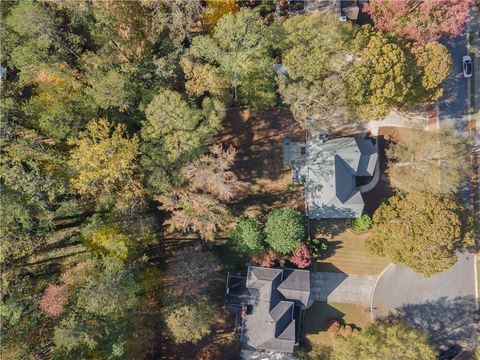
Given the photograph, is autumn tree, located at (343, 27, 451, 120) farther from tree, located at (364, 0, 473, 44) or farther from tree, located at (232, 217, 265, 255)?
tree, located at (232, 217, 265, 255)

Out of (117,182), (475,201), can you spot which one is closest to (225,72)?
(117,182)

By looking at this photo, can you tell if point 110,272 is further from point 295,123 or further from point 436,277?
point 436,277

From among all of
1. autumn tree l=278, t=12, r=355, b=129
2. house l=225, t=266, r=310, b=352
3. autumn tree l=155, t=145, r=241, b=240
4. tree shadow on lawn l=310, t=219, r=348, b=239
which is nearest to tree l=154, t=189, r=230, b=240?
autumn tree l=155, t=145, r=241, b=240

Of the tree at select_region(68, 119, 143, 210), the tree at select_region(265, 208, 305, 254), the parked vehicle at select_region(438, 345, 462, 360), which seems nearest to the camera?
the tree at select_region(68, 119, 143, 210)

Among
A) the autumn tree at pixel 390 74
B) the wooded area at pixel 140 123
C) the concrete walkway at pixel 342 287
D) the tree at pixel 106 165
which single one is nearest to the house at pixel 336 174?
the wooded area at pixel 140 123

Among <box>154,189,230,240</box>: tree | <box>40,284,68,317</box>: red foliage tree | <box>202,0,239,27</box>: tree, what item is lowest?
<box>40,284,68,317</box>: red foliage tree

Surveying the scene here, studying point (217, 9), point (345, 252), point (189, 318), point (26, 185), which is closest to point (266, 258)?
point (189, 318)

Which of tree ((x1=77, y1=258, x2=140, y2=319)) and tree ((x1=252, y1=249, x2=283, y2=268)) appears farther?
tree ((x1=252, y1=249, x2=283, y2=268))
